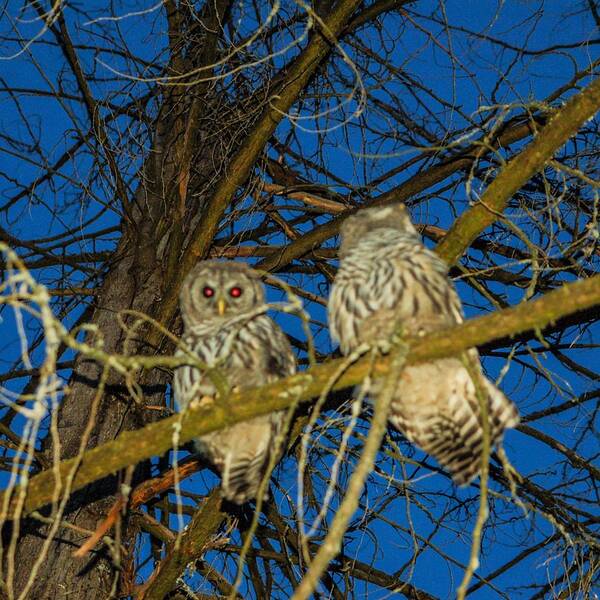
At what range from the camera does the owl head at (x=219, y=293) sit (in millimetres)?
3957

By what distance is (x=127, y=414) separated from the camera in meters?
4.68

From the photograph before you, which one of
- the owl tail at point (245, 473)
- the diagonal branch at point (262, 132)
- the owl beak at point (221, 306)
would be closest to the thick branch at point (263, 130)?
the diagonal branch at point (262, 132)

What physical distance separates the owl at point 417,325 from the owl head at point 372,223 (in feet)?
0.07

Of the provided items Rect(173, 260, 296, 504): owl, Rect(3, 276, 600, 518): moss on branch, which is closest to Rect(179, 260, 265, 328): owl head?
Rect(173, 260, 296, 504): owl

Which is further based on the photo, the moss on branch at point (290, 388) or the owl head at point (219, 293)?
the owl head at point (219, 293)

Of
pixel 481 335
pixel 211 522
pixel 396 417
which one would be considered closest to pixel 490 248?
Answer: pixel 396 417

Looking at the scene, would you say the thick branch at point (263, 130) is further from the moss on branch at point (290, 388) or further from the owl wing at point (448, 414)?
the moss on branch at point (290, 388)

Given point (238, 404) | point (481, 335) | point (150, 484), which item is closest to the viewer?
point (481, 335)

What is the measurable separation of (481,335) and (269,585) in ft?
10.4

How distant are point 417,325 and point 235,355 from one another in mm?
765

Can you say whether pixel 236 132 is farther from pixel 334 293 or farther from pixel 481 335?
pixel 481 335

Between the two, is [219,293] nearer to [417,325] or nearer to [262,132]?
[262,132]

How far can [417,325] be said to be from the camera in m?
3.19

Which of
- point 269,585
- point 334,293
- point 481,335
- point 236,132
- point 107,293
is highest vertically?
point 236,132
